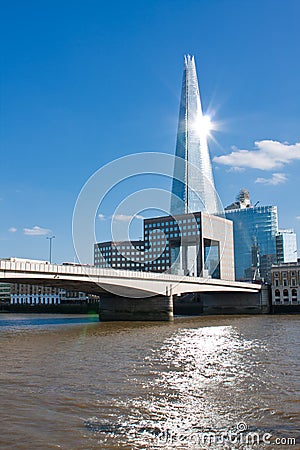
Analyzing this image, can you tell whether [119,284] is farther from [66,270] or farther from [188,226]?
[188,226]

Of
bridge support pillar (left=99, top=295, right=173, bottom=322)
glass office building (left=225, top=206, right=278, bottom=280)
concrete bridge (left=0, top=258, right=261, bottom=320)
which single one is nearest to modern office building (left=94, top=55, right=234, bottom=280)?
glass office building (left=225, top=206, right=278, bottom=280)

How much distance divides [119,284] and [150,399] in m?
32.9

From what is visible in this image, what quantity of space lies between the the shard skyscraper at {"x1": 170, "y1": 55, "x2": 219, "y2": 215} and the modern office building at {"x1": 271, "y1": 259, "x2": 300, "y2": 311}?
5002 cm

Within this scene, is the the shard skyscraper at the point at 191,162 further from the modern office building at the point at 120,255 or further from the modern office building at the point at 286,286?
the modern office building at the point at 286,286

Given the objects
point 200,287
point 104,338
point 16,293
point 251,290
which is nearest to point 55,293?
point 16,293

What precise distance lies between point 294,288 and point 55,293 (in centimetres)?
6349

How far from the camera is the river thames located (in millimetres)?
9438

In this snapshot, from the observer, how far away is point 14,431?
390 inches

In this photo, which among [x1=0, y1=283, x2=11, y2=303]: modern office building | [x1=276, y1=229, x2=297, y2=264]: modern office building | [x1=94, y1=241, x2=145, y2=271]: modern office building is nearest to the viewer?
[x1=94, y1=241, x2=145, y2=271]: modern office building

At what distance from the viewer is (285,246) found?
462ft

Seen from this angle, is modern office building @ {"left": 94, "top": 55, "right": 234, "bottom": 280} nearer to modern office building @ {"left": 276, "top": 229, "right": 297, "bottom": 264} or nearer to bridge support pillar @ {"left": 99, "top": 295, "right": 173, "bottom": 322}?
modern office building @ {"left": 276, "top": 229, "right": 297, "bottom": 264}

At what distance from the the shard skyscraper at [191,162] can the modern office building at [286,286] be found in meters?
50.0

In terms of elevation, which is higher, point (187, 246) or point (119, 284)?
point (187, 246)

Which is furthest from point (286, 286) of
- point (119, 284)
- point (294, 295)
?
point (119, 284)
